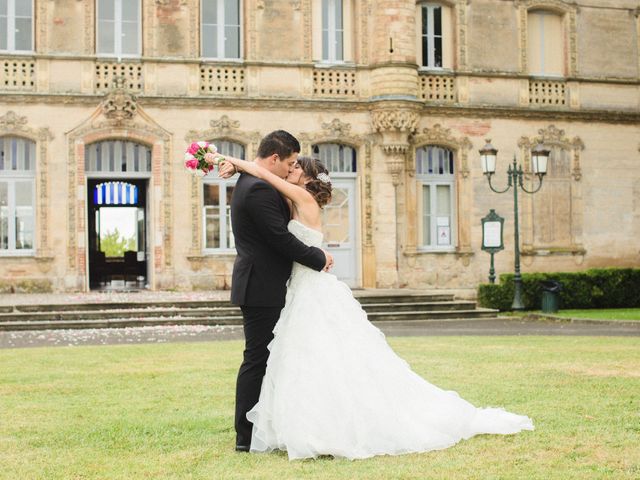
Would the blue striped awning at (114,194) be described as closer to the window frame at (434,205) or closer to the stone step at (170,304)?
the window frame at (434,205)

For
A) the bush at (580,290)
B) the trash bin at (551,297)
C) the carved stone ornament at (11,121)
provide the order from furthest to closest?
the carved stone ornament at (11,121) < the bush at (580,290) < the trash bin at (551,297)

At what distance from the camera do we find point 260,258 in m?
7.31

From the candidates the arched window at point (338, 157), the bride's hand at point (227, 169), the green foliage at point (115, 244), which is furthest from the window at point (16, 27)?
the bride's hand at point (227, 169)

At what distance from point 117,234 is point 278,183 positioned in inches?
1073

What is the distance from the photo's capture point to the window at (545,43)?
28.2 metres

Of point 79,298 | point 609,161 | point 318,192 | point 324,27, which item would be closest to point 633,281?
point 609,161

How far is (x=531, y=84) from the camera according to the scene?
1100 inches

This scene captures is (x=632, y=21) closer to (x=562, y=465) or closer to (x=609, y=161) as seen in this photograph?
(x=609, y=161)

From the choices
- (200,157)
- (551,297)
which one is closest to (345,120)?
(551,297)

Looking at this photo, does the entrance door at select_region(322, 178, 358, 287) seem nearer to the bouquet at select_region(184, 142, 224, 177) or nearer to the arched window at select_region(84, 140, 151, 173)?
the arched window at select_region(84, 140, 151, 173)

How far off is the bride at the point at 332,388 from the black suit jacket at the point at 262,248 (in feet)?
0.36

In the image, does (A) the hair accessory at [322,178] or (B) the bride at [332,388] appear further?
(A) the hair accessory at [322,178]

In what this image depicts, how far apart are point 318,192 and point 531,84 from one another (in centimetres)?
2161

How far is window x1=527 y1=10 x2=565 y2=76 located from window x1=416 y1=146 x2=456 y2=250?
361cm
